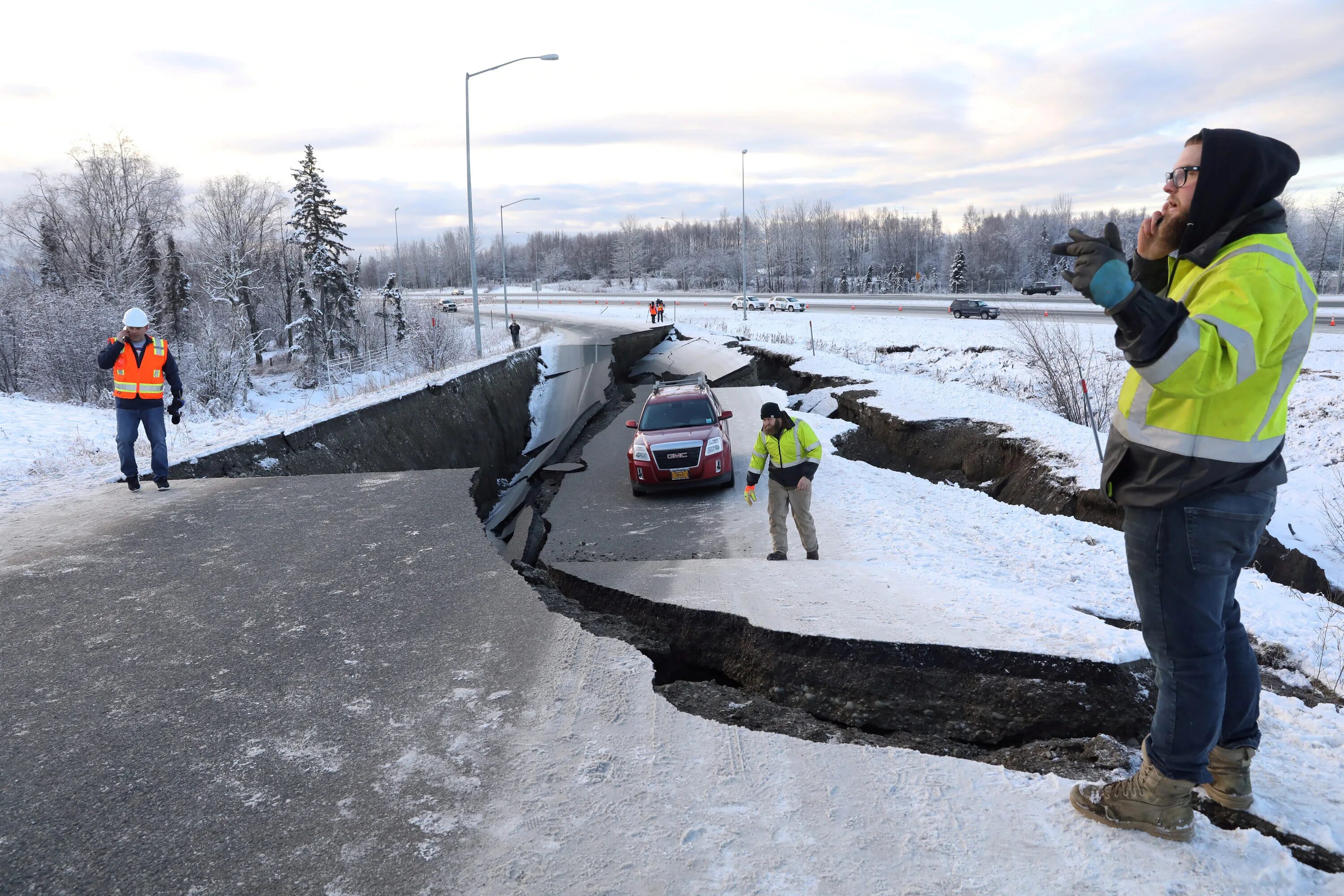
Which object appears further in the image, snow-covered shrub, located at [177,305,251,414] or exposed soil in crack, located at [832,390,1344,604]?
snow-covered shrub, located at [177,305,251,414]

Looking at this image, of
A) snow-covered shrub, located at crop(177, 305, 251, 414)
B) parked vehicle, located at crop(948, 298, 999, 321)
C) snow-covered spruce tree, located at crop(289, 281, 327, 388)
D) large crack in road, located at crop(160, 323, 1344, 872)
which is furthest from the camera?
snow-covered spruce tree, located at crop(289, 281, 327, 388)

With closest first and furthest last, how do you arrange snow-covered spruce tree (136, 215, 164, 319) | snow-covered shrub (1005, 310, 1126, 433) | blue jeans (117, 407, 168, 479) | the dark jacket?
the dark jacket, blue jeans (117, 407, 168, 479), snow-covered shrub (1005, 310, 1126, 433), snow-covered spruce tree (136, 215, 164, 319)

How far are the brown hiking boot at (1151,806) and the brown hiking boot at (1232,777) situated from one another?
0.52 feet

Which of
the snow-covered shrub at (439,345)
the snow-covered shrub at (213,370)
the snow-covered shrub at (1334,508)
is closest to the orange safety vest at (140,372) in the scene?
the snow-covered shrub at (1334,508)

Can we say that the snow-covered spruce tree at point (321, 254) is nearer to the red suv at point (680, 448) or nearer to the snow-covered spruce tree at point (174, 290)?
the snow-covered spruce tree at point (174, 290)

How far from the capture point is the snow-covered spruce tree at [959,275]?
3430 inches

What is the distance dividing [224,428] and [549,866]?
13.3m

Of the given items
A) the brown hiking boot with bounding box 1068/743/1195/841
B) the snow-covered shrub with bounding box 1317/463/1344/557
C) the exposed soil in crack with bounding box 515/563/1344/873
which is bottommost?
the snow-covered shrub with bounding box 1317/463/1344/557

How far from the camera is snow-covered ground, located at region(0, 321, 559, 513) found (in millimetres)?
9352

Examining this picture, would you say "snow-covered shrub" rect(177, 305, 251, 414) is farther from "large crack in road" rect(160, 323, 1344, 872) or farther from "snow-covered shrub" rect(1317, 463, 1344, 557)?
"snow-covered shrub" rect(1317, 463, 1344, 557)

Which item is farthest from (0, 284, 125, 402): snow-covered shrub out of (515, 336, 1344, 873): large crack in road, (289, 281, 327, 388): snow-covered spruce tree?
(515, 336, 1344, 873): large crack in road

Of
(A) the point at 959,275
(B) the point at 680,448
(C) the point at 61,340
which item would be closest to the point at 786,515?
(B) the point at 680,448

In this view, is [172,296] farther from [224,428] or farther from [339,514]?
[339,514]

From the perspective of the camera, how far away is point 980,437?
16.2m
